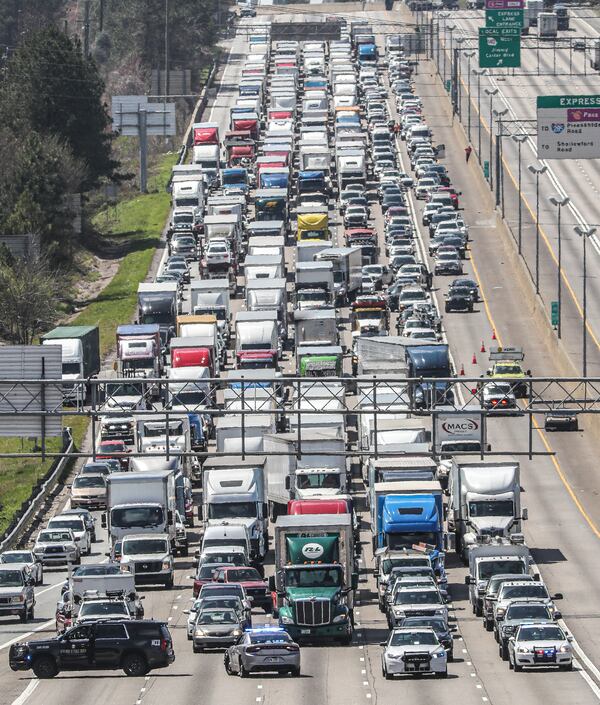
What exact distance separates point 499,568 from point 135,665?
14.1m

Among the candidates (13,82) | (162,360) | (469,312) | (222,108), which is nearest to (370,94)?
(222,108)

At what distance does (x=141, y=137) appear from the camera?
169625mm

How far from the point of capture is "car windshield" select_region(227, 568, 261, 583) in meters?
64.9

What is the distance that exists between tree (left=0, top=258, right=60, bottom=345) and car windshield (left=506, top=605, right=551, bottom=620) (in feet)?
212

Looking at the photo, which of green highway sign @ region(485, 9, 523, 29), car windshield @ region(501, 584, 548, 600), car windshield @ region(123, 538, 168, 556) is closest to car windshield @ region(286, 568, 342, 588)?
car windshield @ region(501, 584, 548, 600)

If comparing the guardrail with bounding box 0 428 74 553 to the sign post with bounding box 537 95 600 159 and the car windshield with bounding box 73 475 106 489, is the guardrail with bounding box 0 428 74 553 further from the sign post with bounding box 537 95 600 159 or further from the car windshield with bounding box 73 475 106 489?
the sign post with bounding box 537 95 600 159

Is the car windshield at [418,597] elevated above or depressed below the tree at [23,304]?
above

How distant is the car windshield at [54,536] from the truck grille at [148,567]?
18.6 feet

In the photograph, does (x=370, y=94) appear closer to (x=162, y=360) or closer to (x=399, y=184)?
(x=399, y=184)

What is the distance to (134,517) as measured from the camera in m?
71.9

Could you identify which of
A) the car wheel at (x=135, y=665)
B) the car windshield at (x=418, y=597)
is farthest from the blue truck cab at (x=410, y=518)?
the car wheel at (x=135, y=665)

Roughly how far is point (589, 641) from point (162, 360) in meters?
46.4

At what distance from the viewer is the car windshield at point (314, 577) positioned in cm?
6009

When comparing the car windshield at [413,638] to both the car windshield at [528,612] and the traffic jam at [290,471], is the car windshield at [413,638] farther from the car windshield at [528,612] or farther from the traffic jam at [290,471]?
the car windshield at [528,612]
